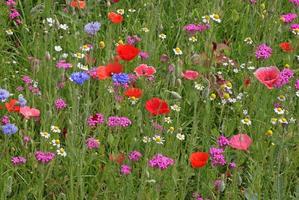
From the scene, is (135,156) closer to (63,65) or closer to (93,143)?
(93,143)

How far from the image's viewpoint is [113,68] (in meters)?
2.31

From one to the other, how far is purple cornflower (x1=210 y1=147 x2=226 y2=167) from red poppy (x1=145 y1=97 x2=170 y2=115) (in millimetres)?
184

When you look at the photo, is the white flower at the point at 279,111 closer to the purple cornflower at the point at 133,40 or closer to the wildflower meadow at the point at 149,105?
the wildflower meadow at the point at 149,105

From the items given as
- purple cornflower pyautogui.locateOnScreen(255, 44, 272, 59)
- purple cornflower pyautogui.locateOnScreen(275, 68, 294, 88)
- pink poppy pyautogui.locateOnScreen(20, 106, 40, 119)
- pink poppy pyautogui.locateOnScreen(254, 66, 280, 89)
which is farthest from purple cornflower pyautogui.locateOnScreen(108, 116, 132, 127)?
purple cornflower pyautogui.locateOnScreen(255, 44, 272, 59)

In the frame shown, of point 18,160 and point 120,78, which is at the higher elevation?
point 120,78

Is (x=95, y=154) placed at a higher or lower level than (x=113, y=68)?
lower

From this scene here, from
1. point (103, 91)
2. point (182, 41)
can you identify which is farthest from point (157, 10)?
point (103, 91)

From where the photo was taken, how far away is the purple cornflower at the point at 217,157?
2146mm

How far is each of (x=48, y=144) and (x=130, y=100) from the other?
1.10ft

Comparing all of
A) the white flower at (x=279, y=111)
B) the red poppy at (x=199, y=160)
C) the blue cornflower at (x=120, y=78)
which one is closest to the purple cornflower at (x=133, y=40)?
the blue cornflower at (x=120, y=78)

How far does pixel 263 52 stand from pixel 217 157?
0.66 metres

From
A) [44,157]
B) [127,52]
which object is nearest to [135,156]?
[44,157]

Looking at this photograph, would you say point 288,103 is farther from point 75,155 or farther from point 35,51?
point 35,51

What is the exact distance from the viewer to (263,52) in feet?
8.78
